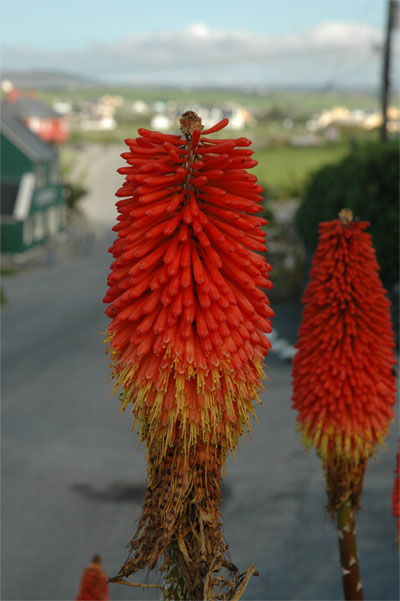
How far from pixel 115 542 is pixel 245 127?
15346cm

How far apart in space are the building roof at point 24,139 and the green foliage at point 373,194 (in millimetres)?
21249

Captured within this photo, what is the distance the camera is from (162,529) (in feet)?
15.2

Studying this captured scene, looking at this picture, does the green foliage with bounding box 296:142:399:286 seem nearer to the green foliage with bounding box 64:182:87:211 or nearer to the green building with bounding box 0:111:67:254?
the green building with bounding box 0:111:67:254

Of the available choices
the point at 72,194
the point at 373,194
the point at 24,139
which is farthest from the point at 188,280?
the point at 72,194

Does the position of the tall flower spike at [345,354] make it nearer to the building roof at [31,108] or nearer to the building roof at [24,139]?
the building roof at [24,139]

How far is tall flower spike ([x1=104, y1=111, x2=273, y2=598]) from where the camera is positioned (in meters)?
4.34

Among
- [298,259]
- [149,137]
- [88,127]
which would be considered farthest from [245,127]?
[149,137]

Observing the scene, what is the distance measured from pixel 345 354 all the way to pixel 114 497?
386 inches

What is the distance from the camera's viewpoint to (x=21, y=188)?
136ft

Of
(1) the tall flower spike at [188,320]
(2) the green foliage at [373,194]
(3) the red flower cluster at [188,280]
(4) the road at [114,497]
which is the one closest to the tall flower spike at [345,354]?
(4) the road at [114,497]

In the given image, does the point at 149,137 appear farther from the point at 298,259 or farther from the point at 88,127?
the point at 88,127

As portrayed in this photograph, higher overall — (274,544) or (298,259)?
(298,259)

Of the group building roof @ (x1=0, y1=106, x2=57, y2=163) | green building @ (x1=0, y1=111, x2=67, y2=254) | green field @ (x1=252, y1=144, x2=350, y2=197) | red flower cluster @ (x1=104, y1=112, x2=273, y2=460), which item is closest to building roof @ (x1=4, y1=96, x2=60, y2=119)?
building roof @ (x1=0, y1=106, x2=57, y2=163)

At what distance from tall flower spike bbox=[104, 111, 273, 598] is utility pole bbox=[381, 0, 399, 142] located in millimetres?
29620
